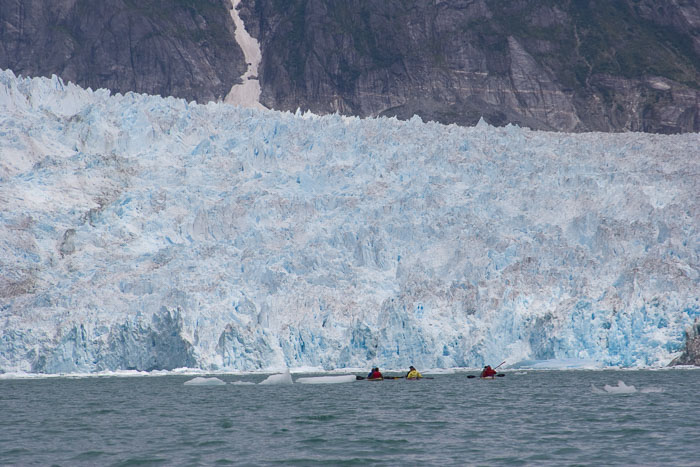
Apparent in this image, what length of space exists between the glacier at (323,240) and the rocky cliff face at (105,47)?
32.3 meters

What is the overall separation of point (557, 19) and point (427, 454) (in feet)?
246

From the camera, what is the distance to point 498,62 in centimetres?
8081

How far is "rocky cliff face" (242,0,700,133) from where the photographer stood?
78.6m

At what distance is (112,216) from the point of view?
1574 inches

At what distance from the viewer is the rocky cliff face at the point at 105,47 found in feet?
260

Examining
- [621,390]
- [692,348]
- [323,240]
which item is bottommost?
[621,390]

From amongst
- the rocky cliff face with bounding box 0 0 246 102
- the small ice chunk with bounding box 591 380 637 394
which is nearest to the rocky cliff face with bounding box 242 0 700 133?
the rocky cliff face with bounding box 0 0 246 102

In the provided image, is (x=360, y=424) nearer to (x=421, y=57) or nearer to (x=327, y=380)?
(x=327, y=380)

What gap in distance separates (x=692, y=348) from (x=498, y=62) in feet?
174

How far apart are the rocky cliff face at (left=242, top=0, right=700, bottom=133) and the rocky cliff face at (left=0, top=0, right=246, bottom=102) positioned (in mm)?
7580

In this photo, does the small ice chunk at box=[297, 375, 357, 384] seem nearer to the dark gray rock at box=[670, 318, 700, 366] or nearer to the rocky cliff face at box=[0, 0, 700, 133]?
the dark gray rock at box=[670, 318, 700, 366]

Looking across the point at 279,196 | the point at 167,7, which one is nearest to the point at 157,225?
the point at 279,196

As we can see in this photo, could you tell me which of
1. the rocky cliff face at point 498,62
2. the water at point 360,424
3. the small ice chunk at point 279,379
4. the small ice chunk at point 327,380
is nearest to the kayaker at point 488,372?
the water at point 360,424

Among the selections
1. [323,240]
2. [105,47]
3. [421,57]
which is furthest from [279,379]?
[105,47]
